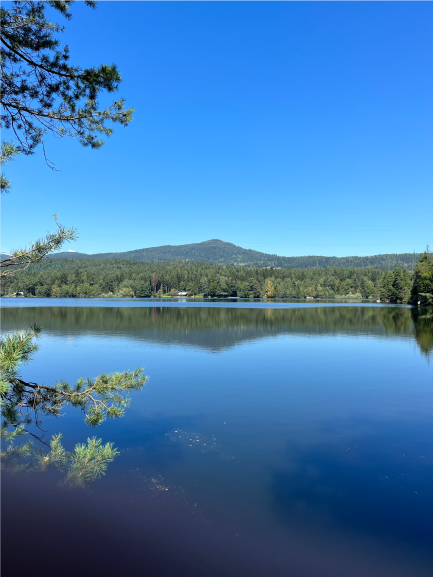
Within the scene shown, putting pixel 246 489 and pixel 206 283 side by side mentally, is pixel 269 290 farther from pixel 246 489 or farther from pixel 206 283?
pixel 246 489

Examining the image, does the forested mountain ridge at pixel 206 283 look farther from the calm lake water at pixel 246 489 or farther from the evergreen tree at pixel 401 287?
the calm lake water at pixel 246 489

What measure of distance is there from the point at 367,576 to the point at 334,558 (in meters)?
0.46

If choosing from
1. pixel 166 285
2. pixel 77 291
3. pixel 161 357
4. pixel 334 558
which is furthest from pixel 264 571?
pixel 166 285

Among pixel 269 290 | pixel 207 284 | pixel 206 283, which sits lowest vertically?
pixel 269 290

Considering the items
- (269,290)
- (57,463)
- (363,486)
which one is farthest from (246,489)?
(269,290)

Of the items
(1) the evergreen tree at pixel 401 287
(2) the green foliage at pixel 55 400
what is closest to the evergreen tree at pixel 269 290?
(1) the evergreen tree at pixel 401 287

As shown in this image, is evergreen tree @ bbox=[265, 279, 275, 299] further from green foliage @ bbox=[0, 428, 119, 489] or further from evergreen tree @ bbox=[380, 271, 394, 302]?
green foliage @ bbox=[0, 428, 119, 489]

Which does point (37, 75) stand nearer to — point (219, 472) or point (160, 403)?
point (219, 472)

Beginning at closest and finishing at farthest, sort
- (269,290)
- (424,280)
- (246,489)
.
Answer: (246,489) < (424,280) < (269,290)

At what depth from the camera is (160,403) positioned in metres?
12.1

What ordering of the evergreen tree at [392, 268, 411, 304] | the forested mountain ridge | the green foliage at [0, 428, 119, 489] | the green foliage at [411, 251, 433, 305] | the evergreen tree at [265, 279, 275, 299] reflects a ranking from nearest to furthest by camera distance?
the green foliage at [0, 428, 119, 489], the green foliage at [411, 251, 433, 305], the evergreen tree at [392, 268, 411, 304], the forested mountain ridge, the evergreen tree at [265, 279, 275, 299]

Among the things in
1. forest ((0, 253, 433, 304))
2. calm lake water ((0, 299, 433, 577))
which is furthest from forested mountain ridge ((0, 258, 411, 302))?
calm lake water ((0, 299, 433, 577))

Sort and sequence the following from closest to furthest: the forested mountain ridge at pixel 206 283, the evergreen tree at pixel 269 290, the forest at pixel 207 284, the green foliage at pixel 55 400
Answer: the green foliage at pixel 55 400 → the forest at pixel 207 284 → the forested mountain ridge at pixel 206 283 → the evergreen tree at pixel 269 290

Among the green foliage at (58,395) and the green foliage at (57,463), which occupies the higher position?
the green foliage at (58,395)
